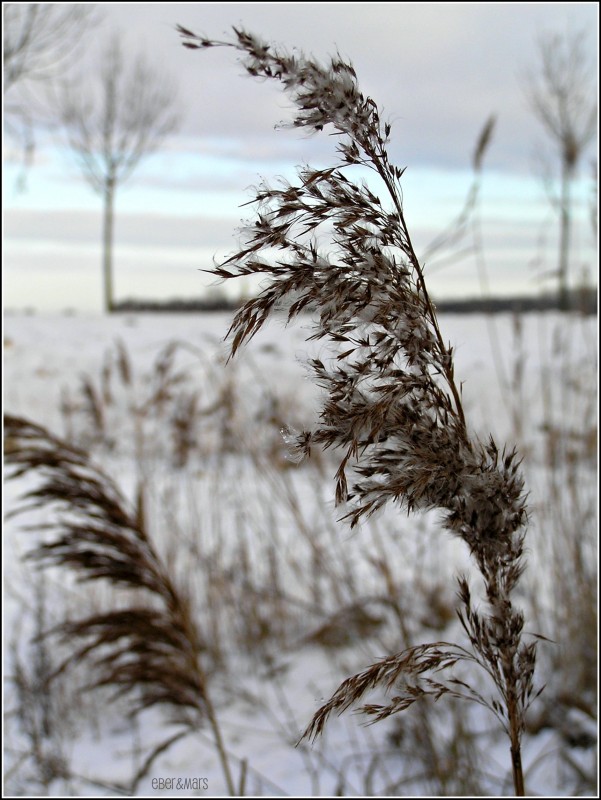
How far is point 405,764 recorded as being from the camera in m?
2.57

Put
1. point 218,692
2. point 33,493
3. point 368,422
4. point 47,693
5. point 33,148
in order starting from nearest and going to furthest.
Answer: point 368,422 → point 33,493 → point 47,693 → point 218,692 → point 33,148

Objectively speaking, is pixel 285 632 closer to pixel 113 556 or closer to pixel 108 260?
pixel 113 556

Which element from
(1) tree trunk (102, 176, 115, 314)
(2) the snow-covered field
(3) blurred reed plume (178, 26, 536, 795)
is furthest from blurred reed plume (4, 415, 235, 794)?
(1) tree trunk (102, 176, 115, 314)

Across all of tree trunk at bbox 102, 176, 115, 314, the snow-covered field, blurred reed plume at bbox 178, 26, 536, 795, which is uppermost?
tree trunk at bbox 102, 176, 115, 314

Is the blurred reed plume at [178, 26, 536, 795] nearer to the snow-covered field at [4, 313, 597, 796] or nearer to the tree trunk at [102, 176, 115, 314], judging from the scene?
the snow-covered field at [4, 313, 597, 796]

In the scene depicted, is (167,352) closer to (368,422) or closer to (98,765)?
(98,765)

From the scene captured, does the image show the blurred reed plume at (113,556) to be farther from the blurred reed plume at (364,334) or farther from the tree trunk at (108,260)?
the tree trunk at (108,260)

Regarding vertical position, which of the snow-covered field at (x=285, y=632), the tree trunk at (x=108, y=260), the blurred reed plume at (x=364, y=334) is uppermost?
the tree trunk at (x=108, y=260)

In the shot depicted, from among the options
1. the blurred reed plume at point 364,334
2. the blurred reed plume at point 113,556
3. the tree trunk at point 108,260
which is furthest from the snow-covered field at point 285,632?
the tree trunk at point 108,260

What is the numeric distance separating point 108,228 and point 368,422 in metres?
21.2

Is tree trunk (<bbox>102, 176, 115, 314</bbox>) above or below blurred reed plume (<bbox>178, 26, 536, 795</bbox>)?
above

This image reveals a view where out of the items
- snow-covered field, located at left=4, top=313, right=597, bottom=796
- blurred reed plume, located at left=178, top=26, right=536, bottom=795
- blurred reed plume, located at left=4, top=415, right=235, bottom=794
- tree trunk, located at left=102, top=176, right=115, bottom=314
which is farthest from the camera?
tree trunk, located at left=102, top=176, right=115, bottom=314

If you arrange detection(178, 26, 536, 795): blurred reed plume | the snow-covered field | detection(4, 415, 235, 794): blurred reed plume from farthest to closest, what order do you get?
the snow-covered field → detection(4, 415, 235, 794): blurred reed plume → detection(178, 26, 536, 795): blurred reed plume

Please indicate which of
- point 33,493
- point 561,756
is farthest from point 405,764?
point 33,493
